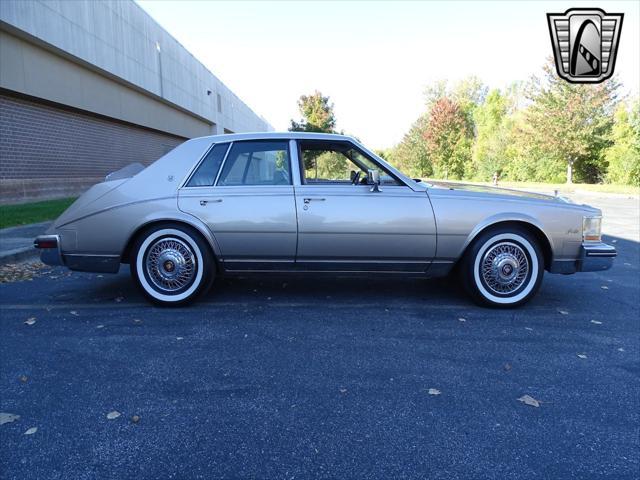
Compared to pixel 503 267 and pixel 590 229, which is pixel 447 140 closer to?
pixel 590 229

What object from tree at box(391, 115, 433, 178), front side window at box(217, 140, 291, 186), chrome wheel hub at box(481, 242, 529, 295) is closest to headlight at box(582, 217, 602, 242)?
chrome wheel hub at box(481, 242, 529, 295)

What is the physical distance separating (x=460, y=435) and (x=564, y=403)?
2.49 ft

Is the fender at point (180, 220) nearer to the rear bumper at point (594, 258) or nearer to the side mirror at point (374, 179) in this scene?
the side mirror at point (374, 179)

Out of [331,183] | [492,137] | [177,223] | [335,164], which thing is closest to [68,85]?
[177,223]

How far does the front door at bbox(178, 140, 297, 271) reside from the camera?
Result: 12.6 feet

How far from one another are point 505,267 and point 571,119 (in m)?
31.5

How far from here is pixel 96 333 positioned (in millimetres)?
3342

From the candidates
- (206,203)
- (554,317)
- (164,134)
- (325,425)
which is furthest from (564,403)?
(164,134)

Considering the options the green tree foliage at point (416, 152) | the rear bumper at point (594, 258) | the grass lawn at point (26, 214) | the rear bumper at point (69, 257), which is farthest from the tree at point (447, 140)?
the rear bumper at point (69, 257)

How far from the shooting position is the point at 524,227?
3.91 metres

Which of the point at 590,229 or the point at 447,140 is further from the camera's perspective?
the point at 447,140

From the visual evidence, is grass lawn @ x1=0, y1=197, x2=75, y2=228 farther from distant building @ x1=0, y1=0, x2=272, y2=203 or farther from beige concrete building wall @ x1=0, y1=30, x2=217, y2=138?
beige concrete building wall @ x1=0, y1=30, x2=217, y2=138

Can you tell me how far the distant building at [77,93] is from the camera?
11.5 meters

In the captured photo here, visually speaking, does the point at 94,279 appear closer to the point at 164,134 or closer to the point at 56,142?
the point at 56,142
